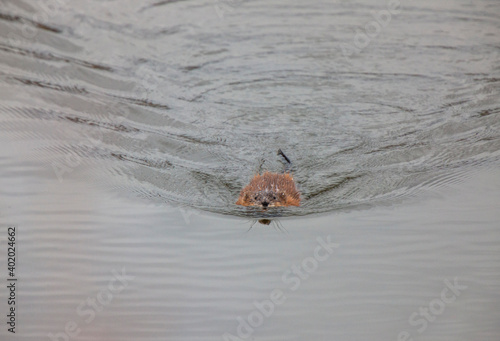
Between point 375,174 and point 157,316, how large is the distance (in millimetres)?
3537

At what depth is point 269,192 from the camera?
23.4 ft

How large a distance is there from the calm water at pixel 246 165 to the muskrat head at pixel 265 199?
11 centimetres

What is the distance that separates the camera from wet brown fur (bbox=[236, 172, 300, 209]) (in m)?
7.13

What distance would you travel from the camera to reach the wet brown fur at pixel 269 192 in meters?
7.13

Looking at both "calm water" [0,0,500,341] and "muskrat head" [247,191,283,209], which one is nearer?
"calm water" [0,0,500,341]

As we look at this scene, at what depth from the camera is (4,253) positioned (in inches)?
256

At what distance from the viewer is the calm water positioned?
5.80 meters

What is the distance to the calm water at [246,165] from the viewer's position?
5.80 m

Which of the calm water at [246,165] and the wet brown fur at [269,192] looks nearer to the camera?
the calm water at [246,165]

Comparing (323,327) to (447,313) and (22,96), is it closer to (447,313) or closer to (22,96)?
(447,313)

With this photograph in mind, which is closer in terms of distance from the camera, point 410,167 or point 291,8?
point 410,167

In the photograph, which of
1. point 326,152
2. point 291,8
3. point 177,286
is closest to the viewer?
point 177,286

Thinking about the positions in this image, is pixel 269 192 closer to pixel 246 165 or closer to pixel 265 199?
pixel 265 199

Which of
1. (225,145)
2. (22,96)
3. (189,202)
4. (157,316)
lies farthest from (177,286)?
(22,96)
